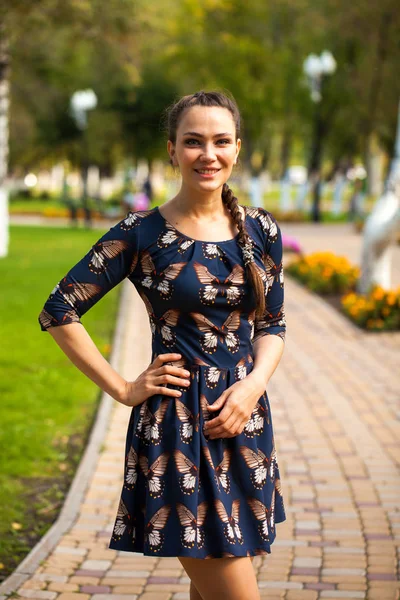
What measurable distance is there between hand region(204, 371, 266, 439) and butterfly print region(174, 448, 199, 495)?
0.32 ft

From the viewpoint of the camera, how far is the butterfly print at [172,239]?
2.89 m

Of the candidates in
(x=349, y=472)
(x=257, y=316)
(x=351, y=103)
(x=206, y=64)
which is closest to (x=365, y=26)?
(x=351, y=103)

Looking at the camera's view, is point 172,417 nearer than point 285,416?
Yes

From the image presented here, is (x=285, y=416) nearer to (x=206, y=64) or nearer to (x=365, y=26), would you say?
(x=365, y=26)

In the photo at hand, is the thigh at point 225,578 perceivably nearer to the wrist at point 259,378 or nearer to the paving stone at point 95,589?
the wrist at point 259,378

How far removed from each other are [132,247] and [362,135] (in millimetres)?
33353

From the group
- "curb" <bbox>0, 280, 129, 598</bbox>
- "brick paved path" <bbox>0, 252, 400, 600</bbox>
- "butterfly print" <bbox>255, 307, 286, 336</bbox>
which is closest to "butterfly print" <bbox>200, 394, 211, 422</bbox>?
"butterfly print" <bbox>255, 307, 286, 336</bbox>

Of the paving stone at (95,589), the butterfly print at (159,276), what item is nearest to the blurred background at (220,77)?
the paving stone at (95,589)

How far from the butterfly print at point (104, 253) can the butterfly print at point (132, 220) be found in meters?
0.05

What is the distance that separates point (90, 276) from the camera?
9.56ft

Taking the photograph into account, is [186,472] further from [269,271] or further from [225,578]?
[269,271]

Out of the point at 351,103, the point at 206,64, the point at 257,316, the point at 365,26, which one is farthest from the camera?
the point at 206,64

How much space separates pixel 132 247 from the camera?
2928 millimetres

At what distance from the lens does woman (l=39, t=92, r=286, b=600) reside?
2.83 metres
